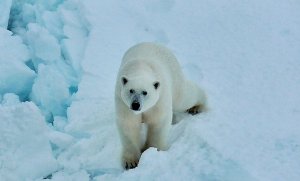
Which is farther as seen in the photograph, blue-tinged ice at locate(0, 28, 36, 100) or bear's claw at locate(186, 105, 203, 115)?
blue-tinged ice at locate(0, 28, 36, 100)

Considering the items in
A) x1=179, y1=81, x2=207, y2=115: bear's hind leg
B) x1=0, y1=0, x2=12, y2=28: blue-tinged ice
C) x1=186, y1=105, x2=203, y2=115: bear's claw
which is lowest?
x1=0, y1=0, x2=12, y2=28: blue-tinged ice

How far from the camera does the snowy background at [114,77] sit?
352 cm

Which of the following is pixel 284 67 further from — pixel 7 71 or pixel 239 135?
pixel 7 71

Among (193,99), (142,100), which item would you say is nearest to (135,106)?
(142,100)

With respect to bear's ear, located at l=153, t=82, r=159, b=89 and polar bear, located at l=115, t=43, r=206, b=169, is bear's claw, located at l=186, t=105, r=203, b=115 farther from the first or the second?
bear's ear, located at l=153, t=82, r=159, b=89

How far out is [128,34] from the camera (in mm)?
5699

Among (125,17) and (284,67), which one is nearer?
(284,67)

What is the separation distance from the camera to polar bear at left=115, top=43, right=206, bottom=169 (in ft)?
11.3

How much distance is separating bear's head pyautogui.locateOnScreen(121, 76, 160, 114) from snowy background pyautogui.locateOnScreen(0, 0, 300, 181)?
351 millimetres

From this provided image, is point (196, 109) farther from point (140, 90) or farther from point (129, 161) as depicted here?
point (140, 90)

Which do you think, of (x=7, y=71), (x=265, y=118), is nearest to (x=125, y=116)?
(x=265, y=118)

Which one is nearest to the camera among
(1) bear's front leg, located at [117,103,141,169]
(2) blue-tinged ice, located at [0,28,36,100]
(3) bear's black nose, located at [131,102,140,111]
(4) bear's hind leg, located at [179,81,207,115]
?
(3) bear's black nose, located at [131,102,140,111]

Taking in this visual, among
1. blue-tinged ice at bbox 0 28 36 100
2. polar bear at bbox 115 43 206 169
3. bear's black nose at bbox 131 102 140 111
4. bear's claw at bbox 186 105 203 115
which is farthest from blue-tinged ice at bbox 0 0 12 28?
bear's black nose at bbox 131 102 140 111

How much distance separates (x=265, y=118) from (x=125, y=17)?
7.99 feet
